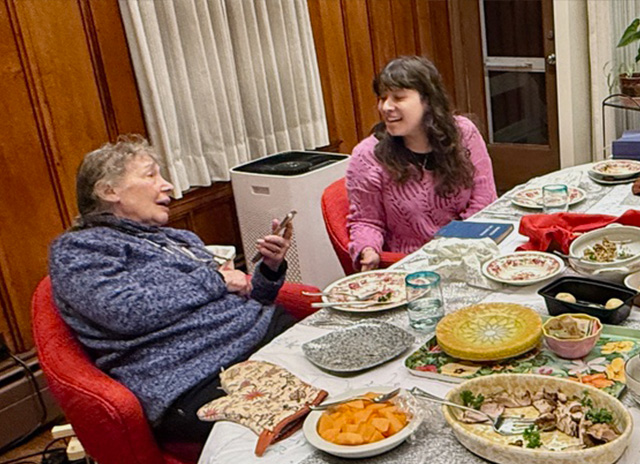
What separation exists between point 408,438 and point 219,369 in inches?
30.7

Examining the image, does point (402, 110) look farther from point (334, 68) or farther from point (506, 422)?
point (334, 68)

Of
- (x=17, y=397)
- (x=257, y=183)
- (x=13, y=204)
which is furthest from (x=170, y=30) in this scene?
(x=17, y=397)

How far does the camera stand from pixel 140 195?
6.97 feet

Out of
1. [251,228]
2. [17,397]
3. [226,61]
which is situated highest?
[226,61]

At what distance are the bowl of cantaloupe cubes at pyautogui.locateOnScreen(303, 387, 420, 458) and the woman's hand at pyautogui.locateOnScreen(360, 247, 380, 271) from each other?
1009mm

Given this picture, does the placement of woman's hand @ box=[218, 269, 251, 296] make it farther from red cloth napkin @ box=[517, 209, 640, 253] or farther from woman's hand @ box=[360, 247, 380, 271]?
red cloth napkin @ box=[517, 209, 640, 253]

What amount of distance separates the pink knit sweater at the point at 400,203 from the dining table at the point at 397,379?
0.37m

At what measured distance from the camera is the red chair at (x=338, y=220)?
8.61ft

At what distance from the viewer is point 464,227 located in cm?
231

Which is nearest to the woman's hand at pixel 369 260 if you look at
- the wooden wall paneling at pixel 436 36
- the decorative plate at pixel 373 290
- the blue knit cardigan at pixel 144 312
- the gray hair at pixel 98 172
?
the decorative plate at pixel 373 290

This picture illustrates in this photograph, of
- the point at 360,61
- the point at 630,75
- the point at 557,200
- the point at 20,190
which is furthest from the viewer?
the point at 360,61

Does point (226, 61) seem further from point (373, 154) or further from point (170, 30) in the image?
point (373, 154)

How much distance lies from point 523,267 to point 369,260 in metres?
0.60

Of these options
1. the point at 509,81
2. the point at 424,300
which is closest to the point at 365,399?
the point at 424,300
